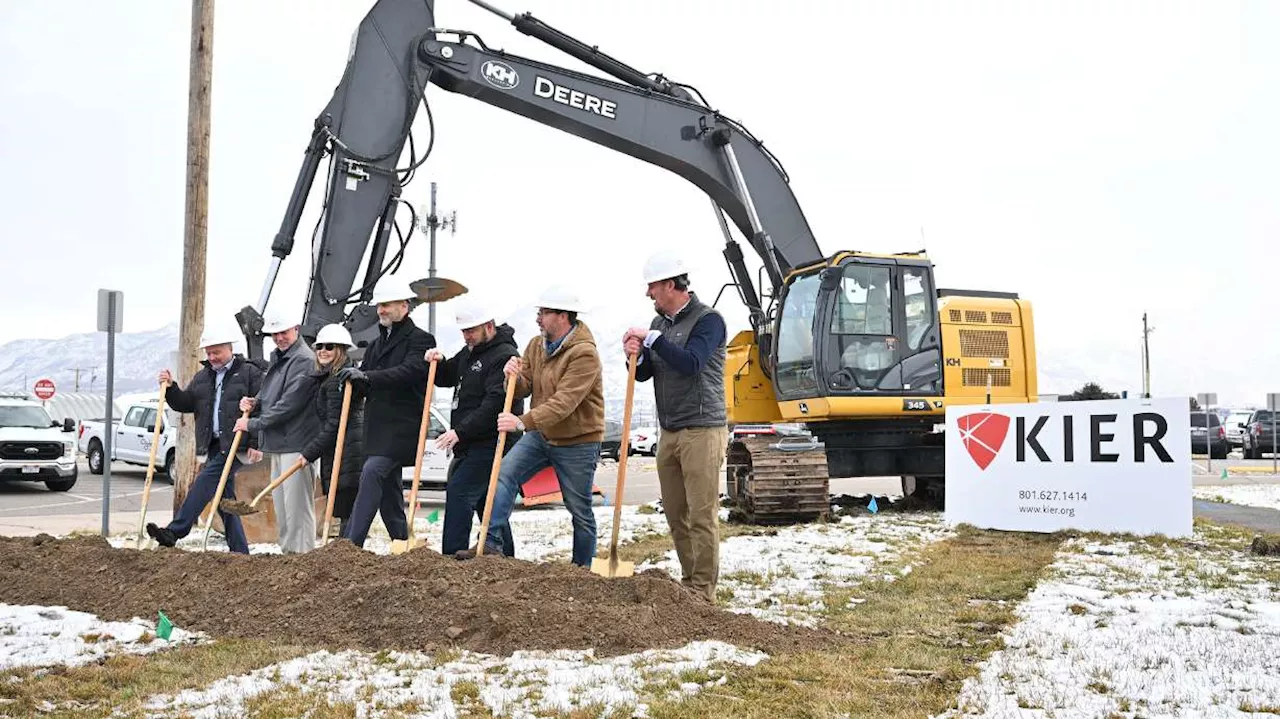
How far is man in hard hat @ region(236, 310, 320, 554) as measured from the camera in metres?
8.86

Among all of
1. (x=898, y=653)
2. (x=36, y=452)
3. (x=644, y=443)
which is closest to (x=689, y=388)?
(x=898, y=653)

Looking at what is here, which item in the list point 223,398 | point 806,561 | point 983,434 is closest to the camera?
point 223,398

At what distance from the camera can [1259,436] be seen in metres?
35.4

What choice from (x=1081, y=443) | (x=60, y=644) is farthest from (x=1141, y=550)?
(x=60, y=644)

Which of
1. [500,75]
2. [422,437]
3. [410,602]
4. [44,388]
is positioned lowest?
[410,602]

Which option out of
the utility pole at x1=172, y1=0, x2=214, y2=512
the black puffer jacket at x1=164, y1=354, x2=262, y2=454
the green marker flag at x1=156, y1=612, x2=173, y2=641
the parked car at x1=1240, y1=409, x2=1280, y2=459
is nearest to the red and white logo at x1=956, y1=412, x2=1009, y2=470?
the black puffer jacket at x1=164, y1=354, x2=262, y2=454

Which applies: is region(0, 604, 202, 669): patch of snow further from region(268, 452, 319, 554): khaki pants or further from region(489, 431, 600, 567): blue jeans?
region(268, 452, 319, 554): khaki pants

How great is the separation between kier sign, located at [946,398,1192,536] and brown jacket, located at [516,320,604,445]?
5.81m

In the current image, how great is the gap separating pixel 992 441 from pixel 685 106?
488cm

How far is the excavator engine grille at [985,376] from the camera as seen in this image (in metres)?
13.9

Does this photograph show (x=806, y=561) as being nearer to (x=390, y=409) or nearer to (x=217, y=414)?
(x=390, y=409)

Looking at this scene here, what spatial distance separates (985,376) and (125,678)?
10852 millimetres

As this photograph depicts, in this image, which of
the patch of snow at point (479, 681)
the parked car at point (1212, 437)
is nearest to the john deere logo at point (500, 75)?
the patch of snow at point (479, 681)

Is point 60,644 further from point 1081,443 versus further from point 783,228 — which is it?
point 783,228
